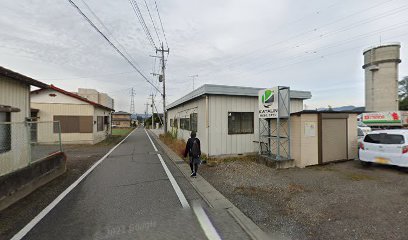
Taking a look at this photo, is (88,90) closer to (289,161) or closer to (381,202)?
(289,161)

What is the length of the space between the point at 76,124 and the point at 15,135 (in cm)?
1231

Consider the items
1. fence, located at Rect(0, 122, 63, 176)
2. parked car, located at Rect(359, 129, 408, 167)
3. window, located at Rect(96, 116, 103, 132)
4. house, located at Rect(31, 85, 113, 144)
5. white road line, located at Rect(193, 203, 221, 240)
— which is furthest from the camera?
window, located at Rect(96, 116, 103, 132)

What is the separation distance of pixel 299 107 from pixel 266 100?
13.0 feet

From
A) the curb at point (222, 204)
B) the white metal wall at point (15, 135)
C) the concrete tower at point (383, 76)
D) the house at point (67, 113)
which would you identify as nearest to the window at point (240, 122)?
the curb at point (222, 204)

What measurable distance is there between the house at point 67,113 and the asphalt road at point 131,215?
12.6 metres

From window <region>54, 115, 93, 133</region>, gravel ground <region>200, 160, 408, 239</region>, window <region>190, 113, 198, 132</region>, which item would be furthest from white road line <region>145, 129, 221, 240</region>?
window <region>54, 115, 93, 133</region>

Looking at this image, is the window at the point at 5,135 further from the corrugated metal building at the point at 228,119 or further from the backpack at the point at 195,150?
the corrugated metal building at the point at 228,119

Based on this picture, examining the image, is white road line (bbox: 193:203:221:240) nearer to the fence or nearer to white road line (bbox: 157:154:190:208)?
white road line (bbox: 157:154:190:208)

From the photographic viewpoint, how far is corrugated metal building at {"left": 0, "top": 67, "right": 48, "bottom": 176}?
212 inches

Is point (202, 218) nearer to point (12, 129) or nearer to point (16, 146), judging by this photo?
point (16, 146)

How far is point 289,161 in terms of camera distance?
826 cm

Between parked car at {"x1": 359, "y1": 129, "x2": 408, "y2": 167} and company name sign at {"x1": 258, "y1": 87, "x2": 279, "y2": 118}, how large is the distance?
3.64 m

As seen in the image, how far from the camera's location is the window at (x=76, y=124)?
54.9 feet

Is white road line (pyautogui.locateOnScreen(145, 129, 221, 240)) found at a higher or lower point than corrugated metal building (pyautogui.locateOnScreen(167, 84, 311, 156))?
lower
